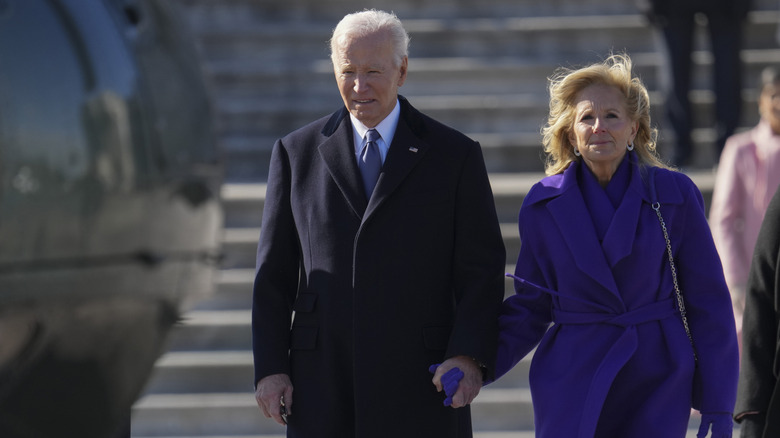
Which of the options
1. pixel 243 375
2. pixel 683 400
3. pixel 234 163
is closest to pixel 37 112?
pixel 683 400

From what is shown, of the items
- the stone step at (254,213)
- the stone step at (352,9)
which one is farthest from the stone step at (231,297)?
the stone step at (352,9)

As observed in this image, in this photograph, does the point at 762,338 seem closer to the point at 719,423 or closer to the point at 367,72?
the point at 719,423

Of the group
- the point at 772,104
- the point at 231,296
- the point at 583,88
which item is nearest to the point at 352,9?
the point at 231,296

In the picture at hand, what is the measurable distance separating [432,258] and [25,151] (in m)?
1.01

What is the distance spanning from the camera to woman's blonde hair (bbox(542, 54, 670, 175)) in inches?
122

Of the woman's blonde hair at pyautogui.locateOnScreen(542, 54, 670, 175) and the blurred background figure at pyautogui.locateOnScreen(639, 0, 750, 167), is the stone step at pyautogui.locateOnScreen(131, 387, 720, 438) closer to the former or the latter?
the blurred background figure at pyautogui.locateOnScreen(639, 0, 750, 167)

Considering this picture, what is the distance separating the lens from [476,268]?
2951 mm

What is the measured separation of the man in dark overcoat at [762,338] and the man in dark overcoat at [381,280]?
56 centimetres

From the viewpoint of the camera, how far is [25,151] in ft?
7.62

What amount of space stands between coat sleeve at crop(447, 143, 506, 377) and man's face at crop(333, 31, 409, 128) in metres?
→ 0.25

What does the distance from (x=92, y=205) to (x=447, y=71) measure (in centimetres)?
554

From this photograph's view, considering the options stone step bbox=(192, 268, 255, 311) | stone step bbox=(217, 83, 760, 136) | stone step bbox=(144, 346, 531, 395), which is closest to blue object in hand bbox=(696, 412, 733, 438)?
stone step bbox=(144, 346, 531, 395)

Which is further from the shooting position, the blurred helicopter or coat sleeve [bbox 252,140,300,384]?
coat sleeve [bbox 252,140,300,384]

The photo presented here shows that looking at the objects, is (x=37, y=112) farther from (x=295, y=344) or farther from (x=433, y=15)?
(x=433, y=15)
